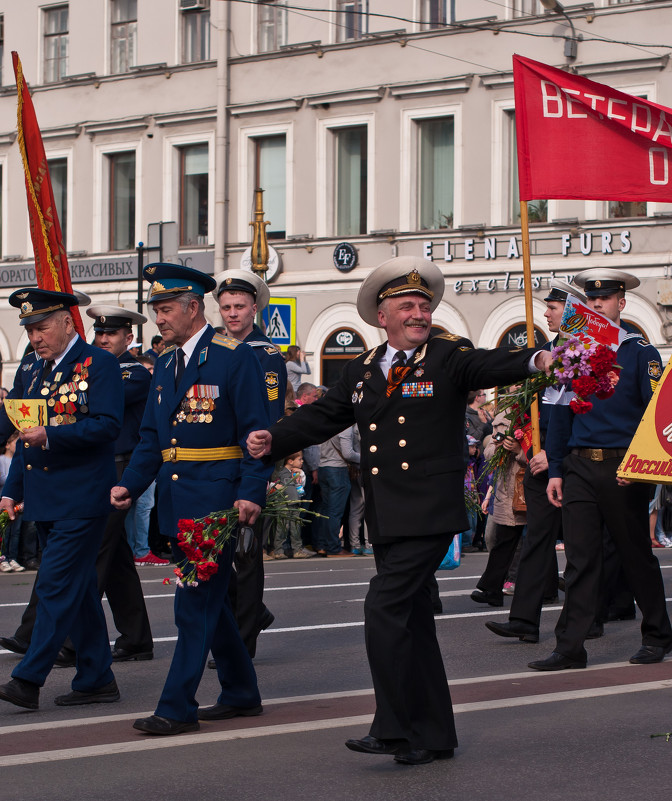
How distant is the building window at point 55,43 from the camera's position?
120ft

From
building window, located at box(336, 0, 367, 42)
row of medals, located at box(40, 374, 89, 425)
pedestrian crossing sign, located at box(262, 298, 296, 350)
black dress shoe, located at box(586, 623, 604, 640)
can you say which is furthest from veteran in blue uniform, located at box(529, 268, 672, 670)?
building window, located at box(336, 0, 367, 42)

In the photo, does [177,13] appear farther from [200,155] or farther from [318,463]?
[318,463]

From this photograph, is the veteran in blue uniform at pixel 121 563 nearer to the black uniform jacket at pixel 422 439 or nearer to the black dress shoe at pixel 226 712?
the black dress shoe at pixel 226 712

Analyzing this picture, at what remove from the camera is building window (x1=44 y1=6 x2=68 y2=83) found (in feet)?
120

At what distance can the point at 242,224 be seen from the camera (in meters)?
33.5

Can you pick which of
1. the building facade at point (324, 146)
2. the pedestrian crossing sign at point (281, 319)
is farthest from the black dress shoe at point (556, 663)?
the building facade at point (324, 146)

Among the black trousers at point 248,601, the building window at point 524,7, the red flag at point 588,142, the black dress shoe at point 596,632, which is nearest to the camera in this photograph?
the black trousers at point 248,601

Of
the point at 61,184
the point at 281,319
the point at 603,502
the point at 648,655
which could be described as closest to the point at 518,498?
the point at 603,502

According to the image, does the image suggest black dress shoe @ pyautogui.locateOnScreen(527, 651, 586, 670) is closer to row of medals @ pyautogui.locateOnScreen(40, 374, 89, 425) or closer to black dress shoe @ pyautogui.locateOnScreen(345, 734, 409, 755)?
black dress shoe @ pyautogui.locateOnScreen(345, 734, 409, 755)

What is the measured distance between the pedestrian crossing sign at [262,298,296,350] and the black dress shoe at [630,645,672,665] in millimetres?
14587

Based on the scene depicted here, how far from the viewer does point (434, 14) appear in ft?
101

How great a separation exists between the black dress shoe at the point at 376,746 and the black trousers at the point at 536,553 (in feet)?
12.2

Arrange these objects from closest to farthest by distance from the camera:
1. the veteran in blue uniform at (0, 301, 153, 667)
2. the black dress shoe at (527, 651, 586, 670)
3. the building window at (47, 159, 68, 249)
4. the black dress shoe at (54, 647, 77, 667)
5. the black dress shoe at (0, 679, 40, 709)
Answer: the black dress shoe at (0, 679, 40, 709), the black dress shoe at (527, 651, 586, 670), the black dress shoe at (54, 647, 77, 667), the veteran in blue uniform at (0, 301, 153, 667), the building window at (47, 159, 68, 249)

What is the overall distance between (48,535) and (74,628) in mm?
497
